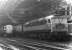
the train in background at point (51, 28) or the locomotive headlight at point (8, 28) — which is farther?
the locomotive headlight at point (8, 28)

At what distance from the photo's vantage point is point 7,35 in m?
21.0

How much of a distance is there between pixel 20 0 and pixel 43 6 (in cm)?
505

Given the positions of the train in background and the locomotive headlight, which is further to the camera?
the locomotive headlight

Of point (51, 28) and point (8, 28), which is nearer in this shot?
point (51, 28)

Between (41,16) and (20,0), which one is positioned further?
(20,0)

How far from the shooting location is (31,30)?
17.5 meters

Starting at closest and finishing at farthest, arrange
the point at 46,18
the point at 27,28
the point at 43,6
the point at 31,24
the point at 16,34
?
1. the point at 46,18
2. the point at 43,6
3. the point at 31,24
4. the point at 27,28
5. the point at 16,34

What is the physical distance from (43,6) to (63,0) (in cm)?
339

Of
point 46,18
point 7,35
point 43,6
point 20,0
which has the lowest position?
point 7,35

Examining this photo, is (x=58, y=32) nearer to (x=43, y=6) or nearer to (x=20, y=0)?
(x=43, y=6)

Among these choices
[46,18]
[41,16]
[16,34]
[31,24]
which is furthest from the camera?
[16,34]

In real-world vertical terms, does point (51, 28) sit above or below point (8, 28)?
above

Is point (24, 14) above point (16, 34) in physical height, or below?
above

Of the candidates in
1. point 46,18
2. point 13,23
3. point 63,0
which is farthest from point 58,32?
point 13,23
